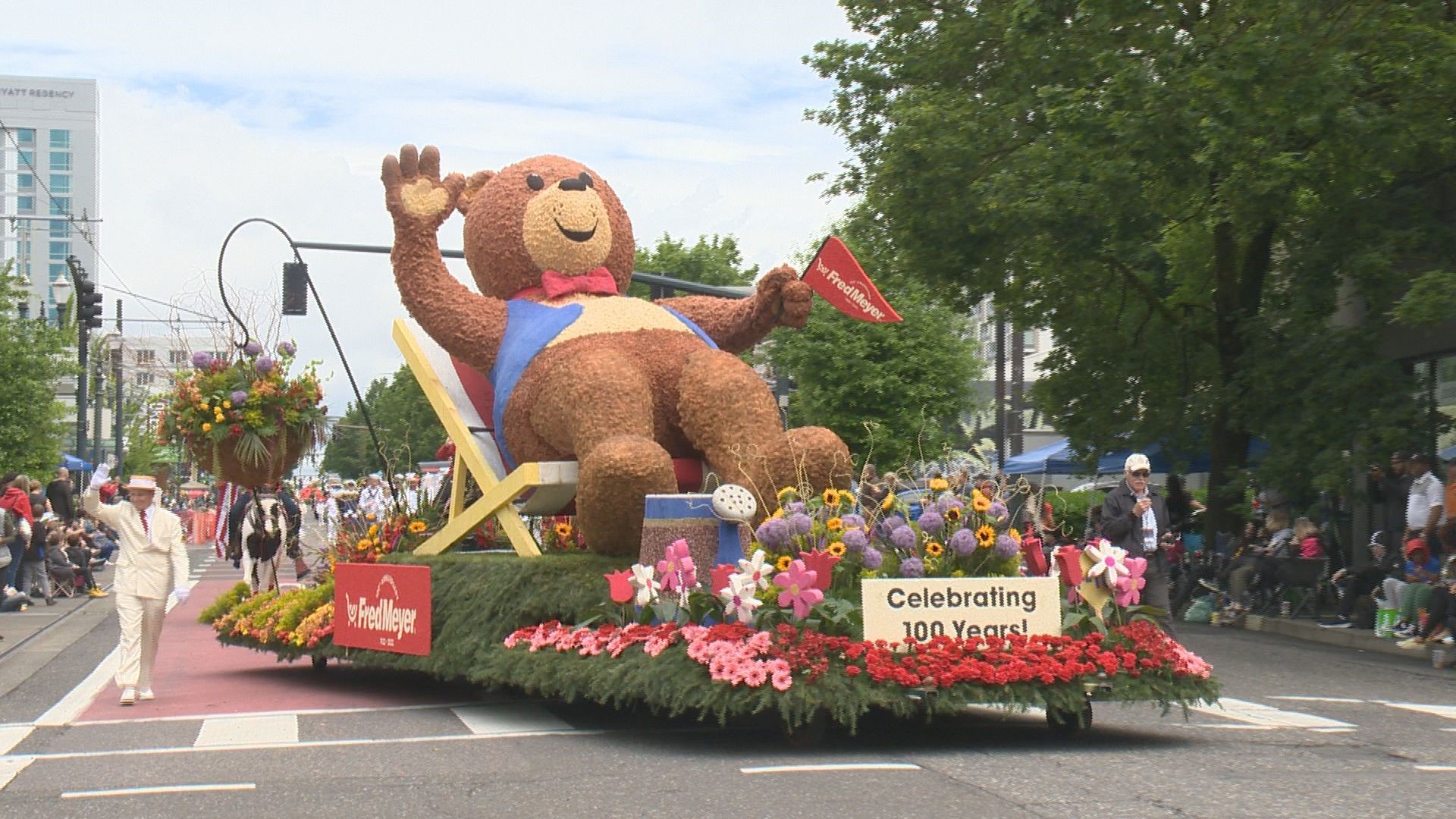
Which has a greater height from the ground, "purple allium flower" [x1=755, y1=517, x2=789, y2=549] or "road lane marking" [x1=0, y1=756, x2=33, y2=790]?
"purple allium flower" [x1=755, y1=517, x2=789, y2=549]

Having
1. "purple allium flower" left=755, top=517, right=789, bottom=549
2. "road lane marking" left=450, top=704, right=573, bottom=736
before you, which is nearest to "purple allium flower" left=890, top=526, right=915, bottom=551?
"purple allium flower" left=755, top=517, right=789, bottom=549

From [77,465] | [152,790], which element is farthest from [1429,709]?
[77,465]

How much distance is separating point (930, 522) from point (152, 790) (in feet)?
13.9

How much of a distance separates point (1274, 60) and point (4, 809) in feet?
45.5

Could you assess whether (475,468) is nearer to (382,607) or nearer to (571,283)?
(382,607)

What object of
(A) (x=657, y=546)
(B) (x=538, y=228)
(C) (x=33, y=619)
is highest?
(B) (x=538, y=228)

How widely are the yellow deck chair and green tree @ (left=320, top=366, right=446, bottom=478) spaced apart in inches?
13.0

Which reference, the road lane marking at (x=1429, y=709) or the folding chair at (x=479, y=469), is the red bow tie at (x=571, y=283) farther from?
the road lane marking at (x=1429, y=709)

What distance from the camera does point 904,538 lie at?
387 inches

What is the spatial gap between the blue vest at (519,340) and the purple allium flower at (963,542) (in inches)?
115

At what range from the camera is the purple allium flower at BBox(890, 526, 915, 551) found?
9.83m

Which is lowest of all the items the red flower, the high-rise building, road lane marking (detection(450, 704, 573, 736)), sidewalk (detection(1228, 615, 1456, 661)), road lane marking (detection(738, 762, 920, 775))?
sidewalk (detection(1228, 615, 1456, 661))

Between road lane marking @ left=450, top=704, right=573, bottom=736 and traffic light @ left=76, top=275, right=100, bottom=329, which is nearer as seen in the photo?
road lane marking @ left=450, top=704, right=573, bottom=736

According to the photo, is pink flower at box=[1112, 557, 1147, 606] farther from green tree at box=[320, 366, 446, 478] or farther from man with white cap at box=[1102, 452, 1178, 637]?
green tree at box=[320, 366, 446, 478]
